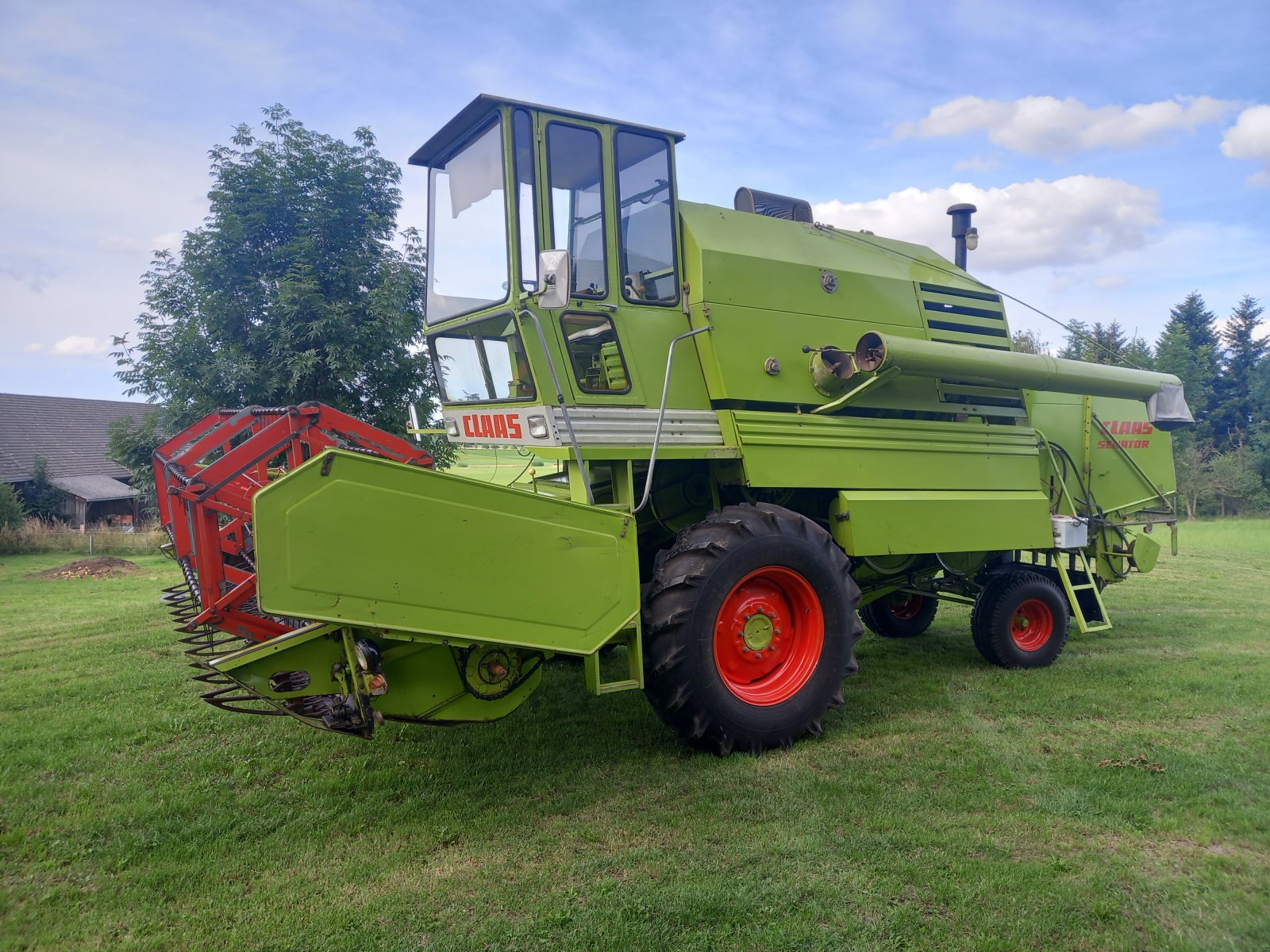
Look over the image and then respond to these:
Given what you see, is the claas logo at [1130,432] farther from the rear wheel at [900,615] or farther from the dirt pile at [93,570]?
the dirt pile at [93,570]

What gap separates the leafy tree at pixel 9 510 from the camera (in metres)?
17.4

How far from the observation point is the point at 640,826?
12.6 feet

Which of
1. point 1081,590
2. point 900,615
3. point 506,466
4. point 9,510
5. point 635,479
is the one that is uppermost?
point 506,466

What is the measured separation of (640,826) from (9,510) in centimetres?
1917

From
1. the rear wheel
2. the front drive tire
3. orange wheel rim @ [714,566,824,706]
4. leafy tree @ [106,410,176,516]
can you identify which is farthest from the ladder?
leafy tree @ [106,410,176,516]

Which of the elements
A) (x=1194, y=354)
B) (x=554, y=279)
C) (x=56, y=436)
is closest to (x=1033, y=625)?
(x=554, y=279)

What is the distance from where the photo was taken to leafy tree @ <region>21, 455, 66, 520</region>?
22172 mm

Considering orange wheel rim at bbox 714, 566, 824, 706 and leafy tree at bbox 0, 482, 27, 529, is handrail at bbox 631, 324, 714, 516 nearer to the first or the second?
orange wheel rim at bbox 714, 566, 824, 706

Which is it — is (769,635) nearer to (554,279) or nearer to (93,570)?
(554,279)

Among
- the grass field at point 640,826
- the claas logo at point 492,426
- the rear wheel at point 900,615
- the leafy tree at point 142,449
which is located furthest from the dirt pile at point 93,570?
the rear wheel at point 900,615

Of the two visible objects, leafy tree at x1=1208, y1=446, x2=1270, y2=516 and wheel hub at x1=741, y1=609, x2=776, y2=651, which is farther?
leafy tree at x1=1208, y1=446, x2=1270, y2=516

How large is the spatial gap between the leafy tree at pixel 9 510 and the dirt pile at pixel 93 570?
367 centimetres

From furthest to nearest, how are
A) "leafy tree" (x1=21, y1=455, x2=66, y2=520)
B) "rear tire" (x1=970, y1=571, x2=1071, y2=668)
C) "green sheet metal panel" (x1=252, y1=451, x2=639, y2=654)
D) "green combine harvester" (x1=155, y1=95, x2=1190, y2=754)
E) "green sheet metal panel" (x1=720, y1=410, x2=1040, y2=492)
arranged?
"leafy tree" (x1=21, y1=455, x2=66, y2=520)
"rear tire" (x1=970, y1=571, x2=1071, y2=668)
"green sheet metal panel" (x1=720, y1=410, x2=1040, y2=492)
"green combine harvester" (x1=155, y1=95, x2=1190, y2=754)
"green sheet metal panel" (x1=252, y1=451, x2=639, y2=654)

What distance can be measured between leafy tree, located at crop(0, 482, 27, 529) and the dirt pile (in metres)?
3.67
